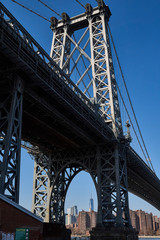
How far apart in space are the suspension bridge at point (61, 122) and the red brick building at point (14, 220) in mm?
3476

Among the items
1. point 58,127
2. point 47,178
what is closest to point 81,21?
point 58,127

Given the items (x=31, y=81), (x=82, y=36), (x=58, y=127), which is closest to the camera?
(x=31, y=81)

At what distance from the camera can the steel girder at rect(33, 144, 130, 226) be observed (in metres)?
28.4

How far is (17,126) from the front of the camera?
55.3 feet

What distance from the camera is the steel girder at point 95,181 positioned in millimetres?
28391

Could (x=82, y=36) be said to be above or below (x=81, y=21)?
below

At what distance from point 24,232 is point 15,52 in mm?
9721

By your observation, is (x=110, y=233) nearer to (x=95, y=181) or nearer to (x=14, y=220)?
(x=95, y=181)

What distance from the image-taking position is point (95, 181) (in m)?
30.7

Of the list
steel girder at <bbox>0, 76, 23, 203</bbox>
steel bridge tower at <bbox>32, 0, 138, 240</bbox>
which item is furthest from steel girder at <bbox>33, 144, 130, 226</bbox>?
steel girder at <bbox>0, 76, 23, 203</bbox>

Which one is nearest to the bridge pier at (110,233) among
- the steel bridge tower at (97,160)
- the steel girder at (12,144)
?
the steel bridge tower at (97,160)

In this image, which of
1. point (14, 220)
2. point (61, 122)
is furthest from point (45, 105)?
point (14, 220)

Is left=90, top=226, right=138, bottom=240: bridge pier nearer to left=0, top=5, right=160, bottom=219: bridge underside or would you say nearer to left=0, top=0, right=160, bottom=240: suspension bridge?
left=0, top=0, right=160, bottom=240: suspension bridge

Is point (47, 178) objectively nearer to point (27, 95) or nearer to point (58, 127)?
point (58, 127)
